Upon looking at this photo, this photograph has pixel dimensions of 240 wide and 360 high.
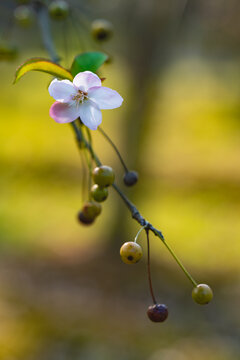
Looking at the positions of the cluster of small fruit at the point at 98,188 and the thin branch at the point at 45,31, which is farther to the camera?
the thin branch at the point at 45,31

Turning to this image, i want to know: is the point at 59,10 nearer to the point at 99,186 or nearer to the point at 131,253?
the point at 99,186

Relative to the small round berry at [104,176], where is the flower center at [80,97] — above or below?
above

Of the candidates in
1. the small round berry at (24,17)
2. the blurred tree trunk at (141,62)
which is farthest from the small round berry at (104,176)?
the blurred tree trunk at (141,62)

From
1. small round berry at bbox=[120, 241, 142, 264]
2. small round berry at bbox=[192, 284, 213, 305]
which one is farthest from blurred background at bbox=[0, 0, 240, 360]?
small round berry at bbox=[192, 284, 213, 305]

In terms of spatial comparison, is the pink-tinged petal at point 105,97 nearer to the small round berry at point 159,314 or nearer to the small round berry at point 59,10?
the small round berry at point 159,314

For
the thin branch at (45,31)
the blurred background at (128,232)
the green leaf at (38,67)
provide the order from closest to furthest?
the green leaf at (38,67)
the thin branch at (45,31)
the blurred background at (128,232)

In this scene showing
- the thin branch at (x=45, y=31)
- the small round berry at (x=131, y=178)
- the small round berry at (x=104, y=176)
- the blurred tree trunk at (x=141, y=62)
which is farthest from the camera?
the blurred tree trunk at (x=141, y=62)
